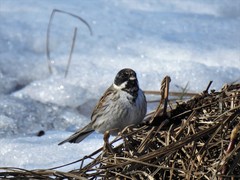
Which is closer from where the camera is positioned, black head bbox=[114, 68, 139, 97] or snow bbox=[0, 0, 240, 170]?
black head bbox=[114, 68, 139, 97]

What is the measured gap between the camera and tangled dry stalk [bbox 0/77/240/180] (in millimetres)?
3688

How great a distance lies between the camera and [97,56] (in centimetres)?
784

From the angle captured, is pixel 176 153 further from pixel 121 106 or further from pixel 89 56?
pixel 89 56

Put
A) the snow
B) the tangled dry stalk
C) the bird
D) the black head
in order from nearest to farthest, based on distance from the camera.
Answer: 1. the tangled dry stalk
2. the bird
3. the black head
4. the snow

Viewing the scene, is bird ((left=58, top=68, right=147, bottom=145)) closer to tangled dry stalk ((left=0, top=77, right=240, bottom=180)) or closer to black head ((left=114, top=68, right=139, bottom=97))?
black head ((left=114, top=68, right=139, bottom=97))

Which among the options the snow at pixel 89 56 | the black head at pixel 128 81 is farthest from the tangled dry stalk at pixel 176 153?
the snow at pixel 89 56

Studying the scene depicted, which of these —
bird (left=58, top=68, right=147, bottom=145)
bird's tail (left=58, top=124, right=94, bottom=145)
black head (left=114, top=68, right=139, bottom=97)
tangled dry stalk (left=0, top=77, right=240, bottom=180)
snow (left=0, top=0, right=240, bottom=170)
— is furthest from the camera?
snow (left=0, top=0, right=240, bottom=170)

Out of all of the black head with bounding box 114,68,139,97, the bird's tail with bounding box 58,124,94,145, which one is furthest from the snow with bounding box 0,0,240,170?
the black head with bounding box 114,68,139,97

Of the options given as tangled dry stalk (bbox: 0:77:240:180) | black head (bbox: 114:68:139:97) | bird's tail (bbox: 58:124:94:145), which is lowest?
bird's tail (bbox: 58:124:94:145)

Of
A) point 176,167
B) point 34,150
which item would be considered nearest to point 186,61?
point 34,150

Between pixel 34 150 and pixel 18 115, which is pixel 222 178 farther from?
pixel 18 115

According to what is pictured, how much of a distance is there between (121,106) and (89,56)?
2.85 metres

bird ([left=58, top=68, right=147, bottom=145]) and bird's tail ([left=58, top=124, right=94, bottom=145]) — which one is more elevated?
bird ([left=58, top=68, right=147, bottom=145])

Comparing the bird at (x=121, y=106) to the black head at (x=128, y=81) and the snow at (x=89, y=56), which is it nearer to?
the black head at (x=128, y=81)
